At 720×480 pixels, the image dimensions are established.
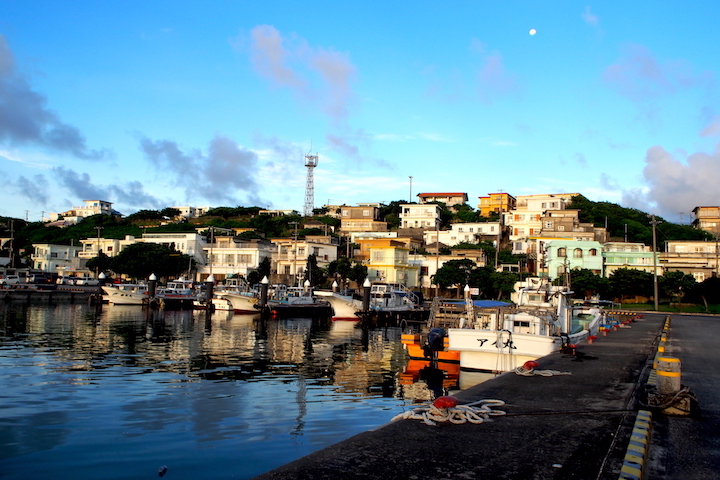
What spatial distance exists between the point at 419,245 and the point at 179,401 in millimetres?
72605

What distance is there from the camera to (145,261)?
76.5m

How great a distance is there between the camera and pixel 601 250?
69.5 metres

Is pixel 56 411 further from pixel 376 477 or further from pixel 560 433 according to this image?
pixel 560 433

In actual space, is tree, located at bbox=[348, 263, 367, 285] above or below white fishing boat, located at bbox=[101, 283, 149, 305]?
above

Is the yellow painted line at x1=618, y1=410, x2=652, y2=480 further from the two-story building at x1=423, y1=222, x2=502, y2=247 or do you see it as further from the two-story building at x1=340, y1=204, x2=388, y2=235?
the two-story building at x1=340, y1=204, x2=388, y2=235

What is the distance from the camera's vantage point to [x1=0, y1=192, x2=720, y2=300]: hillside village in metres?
71.1

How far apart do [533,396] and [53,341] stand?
2712 centimetres

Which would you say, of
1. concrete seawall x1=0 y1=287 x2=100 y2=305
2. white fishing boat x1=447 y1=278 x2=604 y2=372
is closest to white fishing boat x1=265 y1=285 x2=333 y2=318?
concrete seawall x1=0 y1=287 x2=100 y2=305

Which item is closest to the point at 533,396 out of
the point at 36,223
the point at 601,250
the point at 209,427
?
the point at 209,427

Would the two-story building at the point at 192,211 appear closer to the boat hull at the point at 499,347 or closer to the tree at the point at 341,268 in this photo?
the tree at the point at 341,268

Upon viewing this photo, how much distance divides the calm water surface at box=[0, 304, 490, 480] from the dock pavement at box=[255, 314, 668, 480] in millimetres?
3645

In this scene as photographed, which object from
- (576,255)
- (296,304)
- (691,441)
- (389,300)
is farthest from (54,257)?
(691,441)

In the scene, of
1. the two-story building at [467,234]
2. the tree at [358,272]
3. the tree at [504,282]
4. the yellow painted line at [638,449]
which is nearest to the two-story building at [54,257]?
the tree at [358,272]

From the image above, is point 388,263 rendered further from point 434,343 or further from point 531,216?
point 434,343
